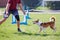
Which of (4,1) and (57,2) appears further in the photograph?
(4,1)

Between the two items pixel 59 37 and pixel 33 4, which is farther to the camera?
pixel 33 4

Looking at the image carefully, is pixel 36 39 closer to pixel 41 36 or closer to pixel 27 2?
pixel 41 36

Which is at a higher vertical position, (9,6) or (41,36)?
(9,6)

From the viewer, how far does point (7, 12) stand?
8781 millimetres

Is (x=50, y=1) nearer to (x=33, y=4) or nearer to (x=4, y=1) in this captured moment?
(x=33, y=4)

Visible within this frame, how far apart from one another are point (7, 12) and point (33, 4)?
2292 centimetres

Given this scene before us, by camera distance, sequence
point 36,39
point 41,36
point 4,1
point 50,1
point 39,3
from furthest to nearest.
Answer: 1. point 4,1
2. point 39,3
3. point 50,1
4. point 41,36
5. point 36,39

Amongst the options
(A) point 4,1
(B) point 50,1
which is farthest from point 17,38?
(A) point 4,1

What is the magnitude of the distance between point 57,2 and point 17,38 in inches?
906

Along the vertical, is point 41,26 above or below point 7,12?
below

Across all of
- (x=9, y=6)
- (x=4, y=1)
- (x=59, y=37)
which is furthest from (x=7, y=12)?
(x=4, y=1)

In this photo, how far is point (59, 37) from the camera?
315 inches

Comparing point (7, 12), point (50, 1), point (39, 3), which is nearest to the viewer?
point (7, 12)

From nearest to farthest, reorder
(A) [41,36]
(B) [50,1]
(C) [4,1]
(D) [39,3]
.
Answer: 1. (A) [41,36]
2. (B) [50,1]
3. (D) [39,3]
4. (C) [4,1]
